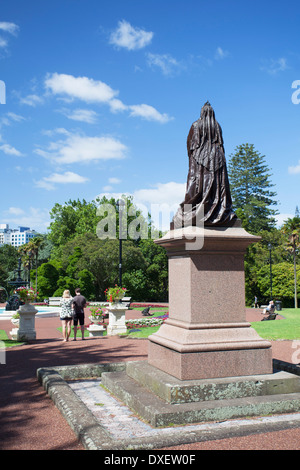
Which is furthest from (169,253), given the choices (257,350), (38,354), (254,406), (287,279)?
(287,279)

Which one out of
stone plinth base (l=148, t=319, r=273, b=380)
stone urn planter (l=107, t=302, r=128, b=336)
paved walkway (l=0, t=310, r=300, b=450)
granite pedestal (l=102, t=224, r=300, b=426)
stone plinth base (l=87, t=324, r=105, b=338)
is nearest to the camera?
paved walkway (l=0, t=310, r=300, b=450)

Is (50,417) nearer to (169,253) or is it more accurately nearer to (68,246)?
(169,253)

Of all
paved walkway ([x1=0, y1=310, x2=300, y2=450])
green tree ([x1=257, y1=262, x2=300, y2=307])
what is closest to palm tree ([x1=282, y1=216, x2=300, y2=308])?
green tree ([x1=257, y1=262, x2=300, y2=307])

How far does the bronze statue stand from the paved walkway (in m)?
2.81

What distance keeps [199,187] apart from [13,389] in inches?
162

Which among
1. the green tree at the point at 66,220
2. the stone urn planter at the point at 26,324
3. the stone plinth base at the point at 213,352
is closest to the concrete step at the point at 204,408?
the stone plinth base at the point at 213,352

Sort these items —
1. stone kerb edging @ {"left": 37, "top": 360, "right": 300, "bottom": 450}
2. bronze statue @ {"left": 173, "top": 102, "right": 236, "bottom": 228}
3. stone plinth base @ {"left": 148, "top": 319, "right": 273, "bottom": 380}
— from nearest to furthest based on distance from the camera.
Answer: stone kerb edging @ {"left": 37, "top": 360, "right": 300, "bottom": 450} < stone plinth base @ {"left": 148, "top": 319, "right": 273, "bottom": 380} < bronze statue @ {"left": 173, "top": 102, "right": 236, "bottom": 228}

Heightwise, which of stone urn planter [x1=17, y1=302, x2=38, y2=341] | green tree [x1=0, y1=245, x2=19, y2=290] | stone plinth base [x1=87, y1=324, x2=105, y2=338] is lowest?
stone plinth base [x1=87, y1=324, x2=105, y2=338]

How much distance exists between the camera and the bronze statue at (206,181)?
567cm

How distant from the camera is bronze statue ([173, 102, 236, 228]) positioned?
5668 millimetres

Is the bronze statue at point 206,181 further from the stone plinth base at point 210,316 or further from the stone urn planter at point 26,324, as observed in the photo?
the stone urn planter at point 26,324

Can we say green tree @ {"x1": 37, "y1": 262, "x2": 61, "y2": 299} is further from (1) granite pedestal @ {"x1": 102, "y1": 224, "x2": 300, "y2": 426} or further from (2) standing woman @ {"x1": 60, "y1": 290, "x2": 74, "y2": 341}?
(1) granite pedestal @ {"x1": 102, "y1": 224, "x2": 300, "y2": 426}

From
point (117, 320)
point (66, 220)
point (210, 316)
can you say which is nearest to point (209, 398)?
point (210, 316)
